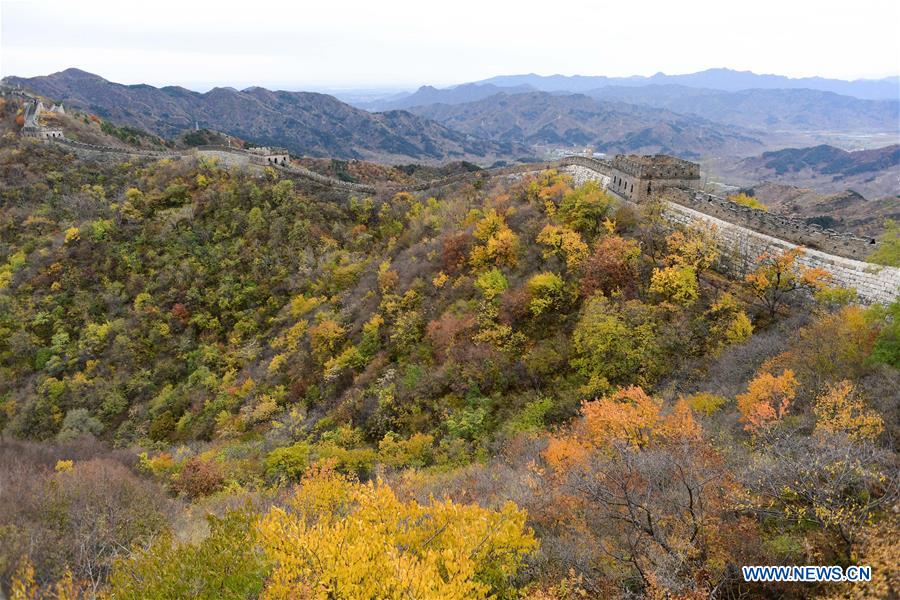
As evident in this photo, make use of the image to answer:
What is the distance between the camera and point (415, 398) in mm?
25828

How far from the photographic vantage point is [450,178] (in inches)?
2196

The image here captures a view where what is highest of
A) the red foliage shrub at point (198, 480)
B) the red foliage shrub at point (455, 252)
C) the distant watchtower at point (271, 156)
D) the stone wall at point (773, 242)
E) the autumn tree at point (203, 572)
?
the distant watchtower at point (271, 156)

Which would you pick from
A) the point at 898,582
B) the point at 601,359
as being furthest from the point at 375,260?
the point at 898,582

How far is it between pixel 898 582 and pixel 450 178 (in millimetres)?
50945

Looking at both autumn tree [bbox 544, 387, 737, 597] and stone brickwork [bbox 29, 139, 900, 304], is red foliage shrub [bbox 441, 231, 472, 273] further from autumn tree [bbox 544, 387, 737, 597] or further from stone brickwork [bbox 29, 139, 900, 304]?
autumn tree [bbox 544, 387, 737, 597]

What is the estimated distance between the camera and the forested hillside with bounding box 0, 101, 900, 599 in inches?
441

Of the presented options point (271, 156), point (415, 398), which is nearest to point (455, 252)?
point (415, 398)

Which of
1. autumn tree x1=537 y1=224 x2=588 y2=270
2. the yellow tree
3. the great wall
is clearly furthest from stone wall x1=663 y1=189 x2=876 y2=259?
the yellow tree

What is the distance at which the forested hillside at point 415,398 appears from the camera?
1121cm

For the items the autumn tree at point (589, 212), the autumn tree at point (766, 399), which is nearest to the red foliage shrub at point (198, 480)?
the autumn tree at point (766, 399)

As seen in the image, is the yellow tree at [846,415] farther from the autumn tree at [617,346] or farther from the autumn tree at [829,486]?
the autumn tree at [617,346]

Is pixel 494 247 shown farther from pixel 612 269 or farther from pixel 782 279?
pixel 782 279

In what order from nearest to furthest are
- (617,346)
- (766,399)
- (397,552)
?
(397,552)
(766,399)
(617,346)

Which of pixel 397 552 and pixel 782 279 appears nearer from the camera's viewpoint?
pixel 397 552
